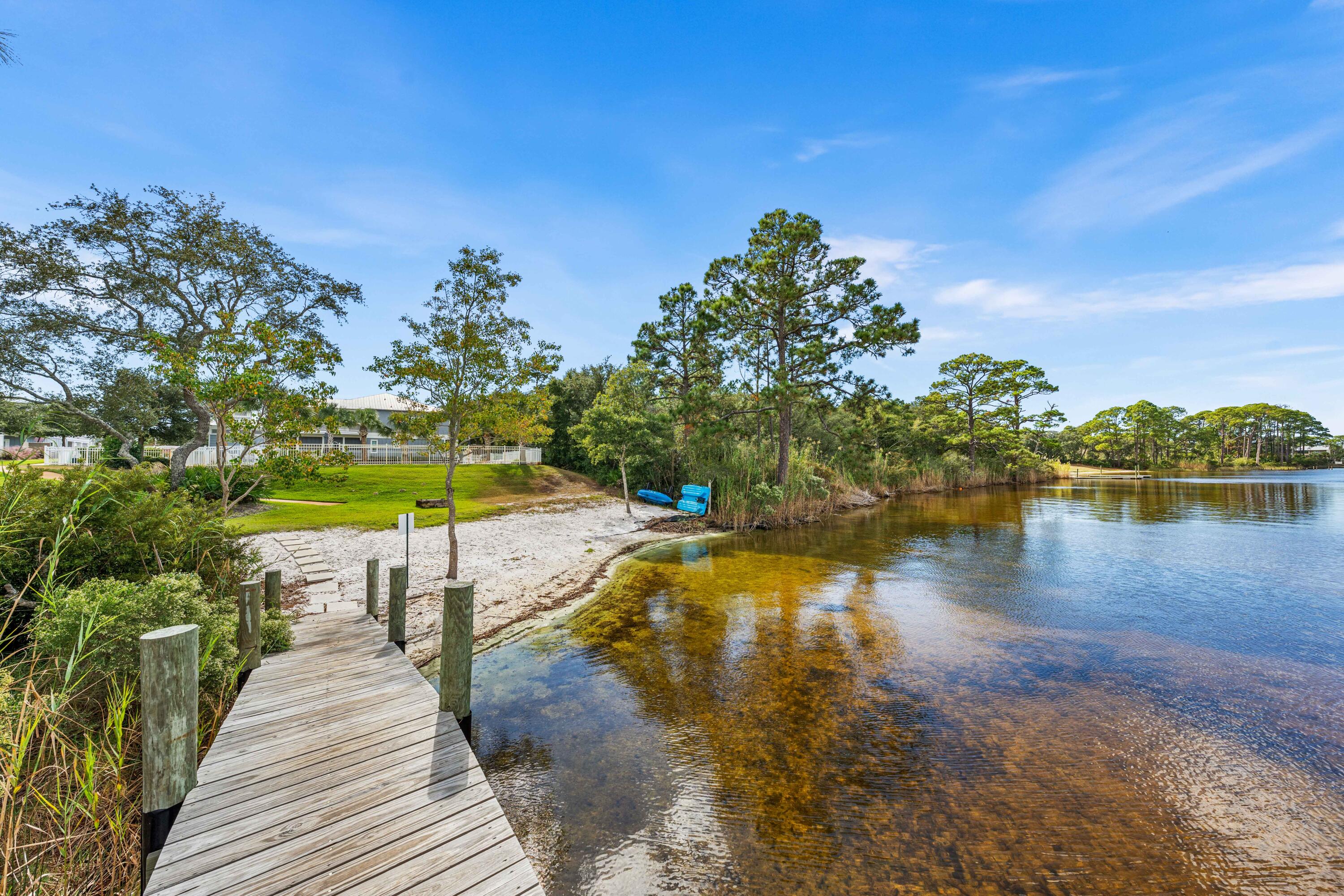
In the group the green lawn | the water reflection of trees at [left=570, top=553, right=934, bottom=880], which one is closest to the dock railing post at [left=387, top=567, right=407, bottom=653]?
the water reflection of trees at [left=570, top=553, right=934, bottom=880]

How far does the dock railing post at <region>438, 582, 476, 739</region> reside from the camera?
13.1 feet

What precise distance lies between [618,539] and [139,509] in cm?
1019

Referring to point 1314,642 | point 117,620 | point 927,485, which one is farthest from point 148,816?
point 927,485

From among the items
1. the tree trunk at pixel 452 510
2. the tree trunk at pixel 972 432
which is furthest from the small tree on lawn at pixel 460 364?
the tree trunk at pixel 972 432

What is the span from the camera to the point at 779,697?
5.46 meters

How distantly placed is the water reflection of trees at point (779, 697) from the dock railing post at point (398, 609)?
2.37 meters

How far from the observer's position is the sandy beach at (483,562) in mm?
7422

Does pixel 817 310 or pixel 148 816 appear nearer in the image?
pixel 148 816

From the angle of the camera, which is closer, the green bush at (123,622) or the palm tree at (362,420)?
the green bush at (123,622)

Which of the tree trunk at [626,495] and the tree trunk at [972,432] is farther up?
the tree trunk at [972,432]

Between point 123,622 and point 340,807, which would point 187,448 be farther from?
point 340,807

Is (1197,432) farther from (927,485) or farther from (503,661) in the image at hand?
(503,661)

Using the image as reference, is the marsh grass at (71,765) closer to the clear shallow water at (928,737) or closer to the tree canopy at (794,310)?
the clear shallow water at (928,737)

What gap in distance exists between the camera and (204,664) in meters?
3.74
